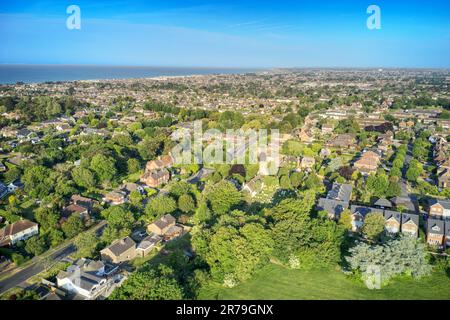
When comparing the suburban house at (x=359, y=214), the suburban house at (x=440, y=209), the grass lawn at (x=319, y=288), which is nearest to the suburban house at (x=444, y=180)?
the suburban house at (x=440, y=209)

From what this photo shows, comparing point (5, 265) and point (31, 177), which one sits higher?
point (31, 177)

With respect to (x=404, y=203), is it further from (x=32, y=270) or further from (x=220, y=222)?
(x=32, y=270)

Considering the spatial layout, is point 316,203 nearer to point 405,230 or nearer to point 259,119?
point 405,230

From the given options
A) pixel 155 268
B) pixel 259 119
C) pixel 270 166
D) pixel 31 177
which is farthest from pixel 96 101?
pixel 155 268

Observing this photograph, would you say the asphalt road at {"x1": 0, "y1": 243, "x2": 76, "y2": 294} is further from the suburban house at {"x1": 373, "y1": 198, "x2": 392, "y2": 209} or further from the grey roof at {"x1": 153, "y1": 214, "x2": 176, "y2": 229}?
the suburban house at {"x1": 373, "y1": 198, "x2": 392, "y2": 209}

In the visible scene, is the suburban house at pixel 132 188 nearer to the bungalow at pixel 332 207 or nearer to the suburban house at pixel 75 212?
the suburban house at pixel 75 212

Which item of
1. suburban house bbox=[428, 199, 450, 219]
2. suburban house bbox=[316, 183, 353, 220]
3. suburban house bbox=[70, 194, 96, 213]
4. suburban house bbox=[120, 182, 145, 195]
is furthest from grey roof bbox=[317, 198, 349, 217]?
suburban house bbox=[70, 194, 96, 213]
